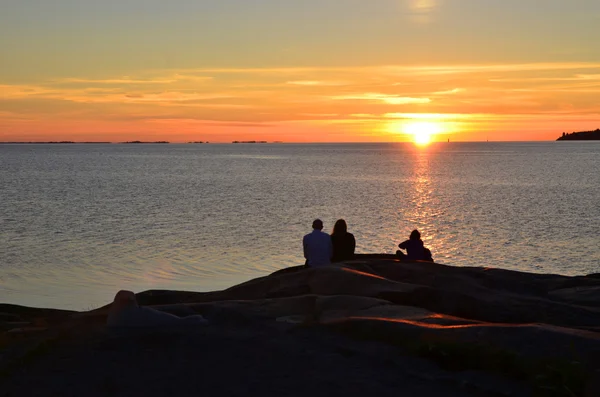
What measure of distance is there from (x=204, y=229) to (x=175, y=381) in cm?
3897

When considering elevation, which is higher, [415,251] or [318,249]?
[318,249]

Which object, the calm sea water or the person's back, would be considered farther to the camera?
the calm sea water

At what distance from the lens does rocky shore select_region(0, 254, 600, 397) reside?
372 inches

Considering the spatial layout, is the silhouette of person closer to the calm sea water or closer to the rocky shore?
the rocky shore

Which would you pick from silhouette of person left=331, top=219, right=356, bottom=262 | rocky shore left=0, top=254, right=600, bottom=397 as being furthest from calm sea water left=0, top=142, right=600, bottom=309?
rocky shore left=0, top=254, right=600, bottom=397

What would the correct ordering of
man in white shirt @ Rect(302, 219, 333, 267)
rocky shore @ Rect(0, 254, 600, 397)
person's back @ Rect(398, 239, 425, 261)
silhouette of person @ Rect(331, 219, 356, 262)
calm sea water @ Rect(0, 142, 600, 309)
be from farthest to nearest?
calm sea water @ Rect(0, 142, 600, 309)
person's back @ Rect(398, 239, 425, 261)
silhouette of person @ Rect(331, 219, 356, 262)
man in white shirt @ Rect(302, 219, 333, 267)
rocky shore @ Rect(0, 254, 600, 397)

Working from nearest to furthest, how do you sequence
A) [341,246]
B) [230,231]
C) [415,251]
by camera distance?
[341,246], [415,251], [230,231]

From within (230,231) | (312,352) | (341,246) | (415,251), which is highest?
(341,246)

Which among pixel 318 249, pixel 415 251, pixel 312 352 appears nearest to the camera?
pixel 312 352

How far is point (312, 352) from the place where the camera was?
10680mm

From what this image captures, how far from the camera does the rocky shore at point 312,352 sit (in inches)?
372

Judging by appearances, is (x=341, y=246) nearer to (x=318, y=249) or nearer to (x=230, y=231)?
(x=318, y=249)

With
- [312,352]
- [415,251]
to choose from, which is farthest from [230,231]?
[312,352]

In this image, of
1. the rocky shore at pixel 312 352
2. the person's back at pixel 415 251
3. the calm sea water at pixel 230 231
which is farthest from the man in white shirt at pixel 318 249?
the calm sea water at pixel 230 231
